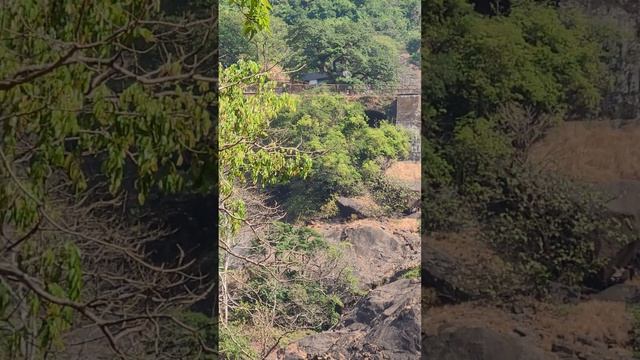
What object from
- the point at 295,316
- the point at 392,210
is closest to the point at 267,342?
the point at 295,316

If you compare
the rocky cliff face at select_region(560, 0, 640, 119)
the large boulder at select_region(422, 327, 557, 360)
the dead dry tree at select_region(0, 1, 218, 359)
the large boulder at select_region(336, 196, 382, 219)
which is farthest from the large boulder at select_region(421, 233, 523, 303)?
the large boulder at select_region(336, 196, 382, 219)

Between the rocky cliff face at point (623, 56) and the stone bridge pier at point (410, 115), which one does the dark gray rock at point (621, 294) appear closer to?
the rocky cliff face at point (623, 56)

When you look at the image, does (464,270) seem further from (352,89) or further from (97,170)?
(352,89)

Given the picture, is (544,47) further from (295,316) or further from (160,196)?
(295,316)

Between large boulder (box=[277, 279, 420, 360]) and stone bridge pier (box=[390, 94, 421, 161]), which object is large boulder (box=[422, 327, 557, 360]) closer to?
large boulder (box=[277, 279, 420, 360])

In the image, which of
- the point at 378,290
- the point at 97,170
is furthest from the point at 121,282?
the point at 378,290
